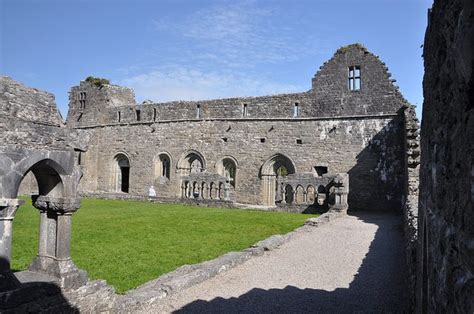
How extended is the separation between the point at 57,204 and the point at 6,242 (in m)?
0.77

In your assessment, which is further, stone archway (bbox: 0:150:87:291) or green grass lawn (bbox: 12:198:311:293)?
green grass lawn (bbox: 12:198:311:293)

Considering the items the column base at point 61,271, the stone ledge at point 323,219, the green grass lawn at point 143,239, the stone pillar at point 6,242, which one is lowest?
the green grass lawn at point 143,239

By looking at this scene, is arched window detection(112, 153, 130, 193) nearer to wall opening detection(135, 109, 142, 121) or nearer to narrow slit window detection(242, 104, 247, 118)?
wall opening detection(135, 109, 142, 121)

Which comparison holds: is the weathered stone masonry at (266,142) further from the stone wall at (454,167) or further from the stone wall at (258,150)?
the stone wall at (454,167)

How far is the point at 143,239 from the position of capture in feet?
31.7

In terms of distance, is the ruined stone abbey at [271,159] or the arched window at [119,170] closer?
the ruined stone abbey at [271,159]

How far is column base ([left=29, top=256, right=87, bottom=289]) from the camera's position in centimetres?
472

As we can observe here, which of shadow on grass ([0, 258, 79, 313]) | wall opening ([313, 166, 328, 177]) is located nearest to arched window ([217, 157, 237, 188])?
wall opening ([313, 166, 328, 177])

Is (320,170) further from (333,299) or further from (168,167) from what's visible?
(333,299)

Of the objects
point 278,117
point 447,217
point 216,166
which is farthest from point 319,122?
point 447,217

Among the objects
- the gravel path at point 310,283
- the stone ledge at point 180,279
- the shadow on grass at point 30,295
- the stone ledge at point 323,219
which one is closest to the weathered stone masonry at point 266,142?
the stone ledge at point 323,219

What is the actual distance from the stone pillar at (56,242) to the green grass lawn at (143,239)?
3.65 ft

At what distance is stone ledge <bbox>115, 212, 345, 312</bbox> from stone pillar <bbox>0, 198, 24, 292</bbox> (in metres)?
1.30

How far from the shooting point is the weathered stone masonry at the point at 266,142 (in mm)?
18891
